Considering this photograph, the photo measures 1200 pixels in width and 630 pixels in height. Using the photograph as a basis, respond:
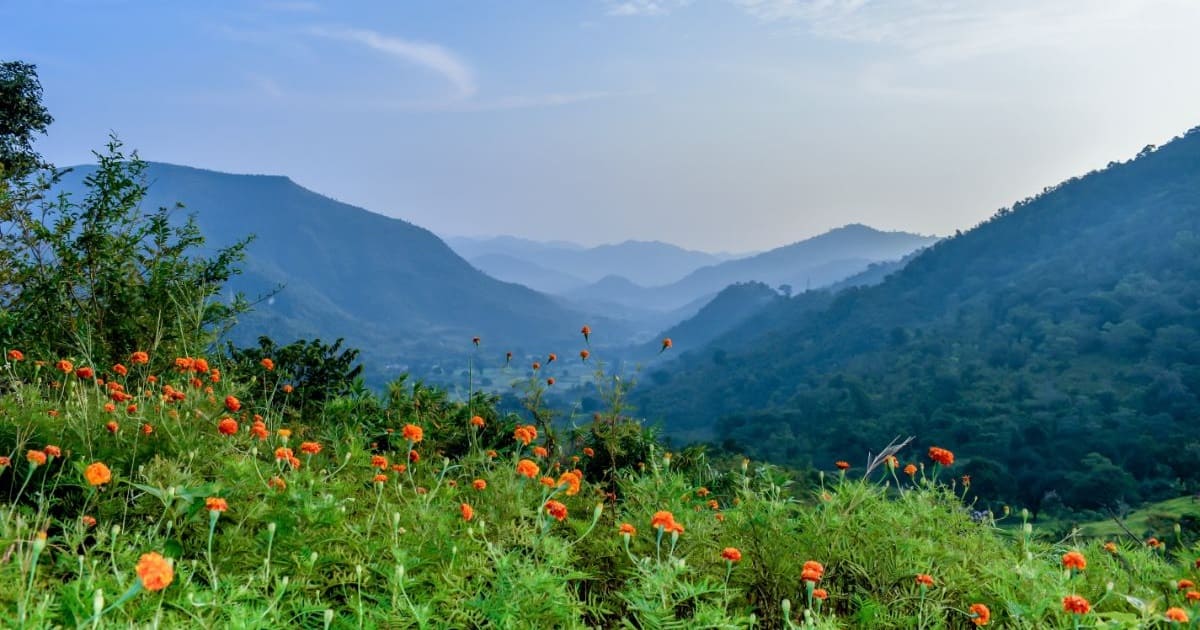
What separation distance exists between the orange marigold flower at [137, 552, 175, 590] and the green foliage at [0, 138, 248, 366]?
488 centimetres

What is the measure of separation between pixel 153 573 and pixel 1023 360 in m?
97.5

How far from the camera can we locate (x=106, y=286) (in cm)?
650

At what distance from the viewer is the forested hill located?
5944 cm

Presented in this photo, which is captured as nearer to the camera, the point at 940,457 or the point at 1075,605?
the point at 1075,605

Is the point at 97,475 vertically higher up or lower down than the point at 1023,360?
higher up

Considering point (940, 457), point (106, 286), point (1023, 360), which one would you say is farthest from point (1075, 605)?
point (1023, 360)

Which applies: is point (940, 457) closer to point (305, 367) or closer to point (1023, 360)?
point (305, 367)

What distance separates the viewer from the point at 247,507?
261 cm

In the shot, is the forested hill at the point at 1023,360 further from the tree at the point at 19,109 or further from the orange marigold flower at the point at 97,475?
the orange marigold flower at the point at 97,475

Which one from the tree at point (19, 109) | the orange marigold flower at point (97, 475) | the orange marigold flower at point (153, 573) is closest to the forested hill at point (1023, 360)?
the tree at point (19, 109)

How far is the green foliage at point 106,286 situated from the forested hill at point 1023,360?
47674mm

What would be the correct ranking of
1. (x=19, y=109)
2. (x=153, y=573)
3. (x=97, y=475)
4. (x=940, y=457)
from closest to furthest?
(x=153, y=573), (x=97, y=475), (x=940, y=457), (x=19, y=109)

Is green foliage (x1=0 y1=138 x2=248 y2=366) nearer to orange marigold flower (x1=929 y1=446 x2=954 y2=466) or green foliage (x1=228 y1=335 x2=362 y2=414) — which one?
green foliage (x1=228 y1=335 x2=362 y2=414)

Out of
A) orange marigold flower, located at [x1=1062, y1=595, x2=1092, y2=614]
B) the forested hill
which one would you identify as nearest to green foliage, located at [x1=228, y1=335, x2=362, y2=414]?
orange marigold flower, located at [x1=1062, y1=595, x2=1092, y2=614]
